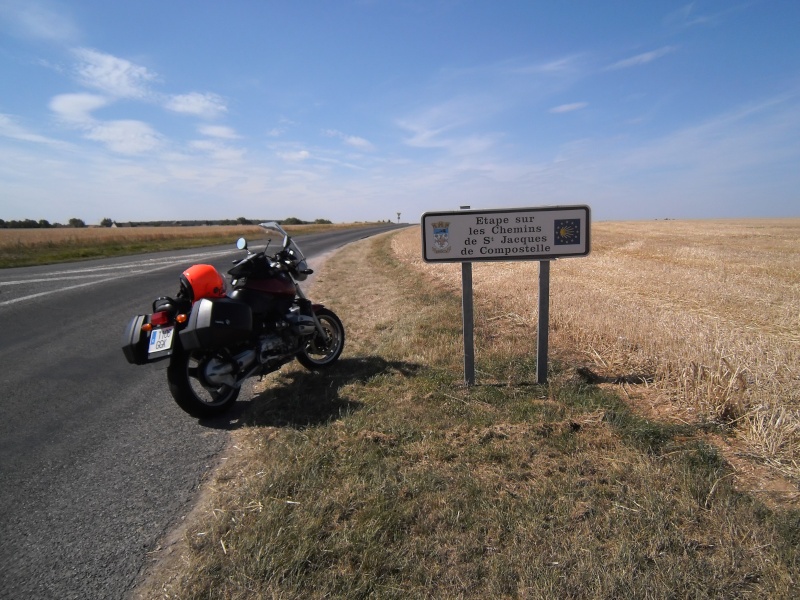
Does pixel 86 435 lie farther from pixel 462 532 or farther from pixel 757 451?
pixel 757 451

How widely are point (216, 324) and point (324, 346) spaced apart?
62.6 inches

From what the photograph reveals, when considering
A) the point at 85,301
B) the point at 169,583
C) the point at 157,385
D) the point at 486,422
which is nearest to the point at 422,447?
the point at 486,422

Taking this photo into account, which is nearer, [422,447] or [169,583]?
[169,583]

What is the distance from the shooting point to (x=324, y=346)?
5.45 m

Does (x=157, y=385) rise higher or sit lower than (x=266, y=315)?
lower

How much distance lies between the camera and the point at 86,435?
389 centimetres

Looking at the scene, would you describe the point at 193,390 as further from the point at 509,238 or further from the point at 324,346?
the point at 509,238

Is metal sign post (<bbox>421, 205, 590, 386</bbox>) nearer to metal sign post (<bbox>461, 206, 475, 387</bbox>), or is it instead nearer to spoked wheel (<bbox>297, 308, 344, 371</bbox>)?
metal sign post (<bbox>461, 206, 475, 387</bbox>)

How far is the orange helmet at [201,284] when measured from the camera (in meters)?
4.32

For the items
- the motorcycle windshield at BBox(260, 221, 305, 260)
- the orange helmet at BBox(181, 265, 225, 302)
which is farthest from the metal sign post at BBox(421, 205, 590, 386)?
the orange helmet at BBox(181, 265, 225, 302)

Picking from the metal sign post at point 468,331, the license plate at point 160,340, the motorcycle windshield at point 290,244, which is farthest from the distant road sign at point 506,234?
the license plate at point 160,340

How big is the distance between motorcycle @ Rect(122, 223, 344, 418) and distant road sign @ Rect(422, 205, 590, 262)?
5.16 feet

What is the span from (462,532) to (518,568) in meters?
0.35

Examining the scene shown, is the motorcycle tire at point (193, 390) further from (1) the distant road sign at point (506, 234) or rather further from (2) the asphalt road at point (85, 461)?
(1) the distant road sign at point (506, 234)
